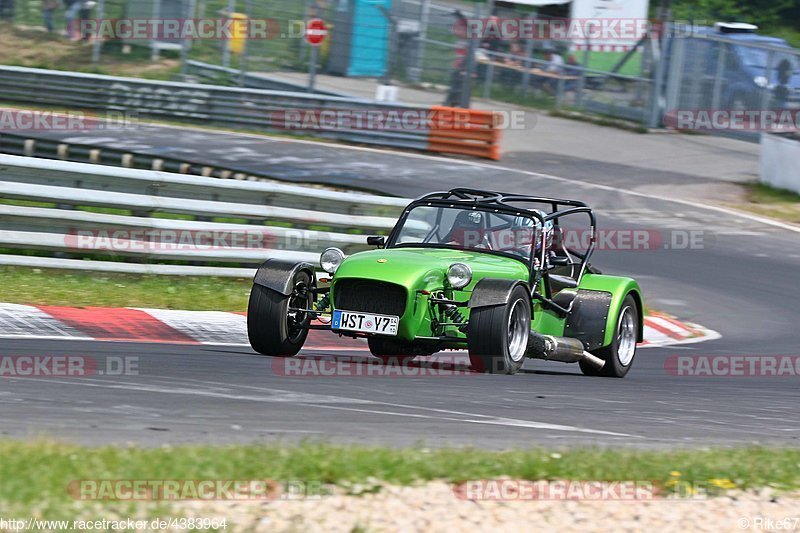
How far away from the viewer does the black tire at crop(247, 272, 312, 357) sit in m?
9.07

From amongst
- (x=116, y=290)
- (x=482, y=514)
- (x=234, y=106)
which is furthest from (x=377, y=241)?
(x=234, y=106)

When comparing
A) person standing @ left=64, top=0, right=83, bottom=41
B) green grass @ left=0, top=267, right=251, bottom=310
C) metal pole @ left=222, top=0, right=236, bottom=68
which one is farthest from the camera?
person standing @ left=64, top=0, right=83, bottom=41

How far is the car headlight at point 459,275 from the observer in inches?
348

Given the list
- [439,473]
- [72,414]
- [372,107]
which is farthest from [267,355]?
[372,107]

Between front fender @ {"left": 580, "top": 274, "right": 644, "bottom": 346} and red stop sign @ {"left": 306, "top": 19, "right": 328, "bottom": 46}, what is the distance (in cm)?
1711

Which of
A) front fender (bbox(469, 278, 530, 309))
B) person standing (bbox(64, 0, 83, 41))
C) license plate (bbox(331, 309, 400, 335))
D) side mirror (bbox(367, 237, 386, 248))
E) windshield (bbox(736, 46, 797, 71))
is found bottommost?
license plate (bbox(331, 309, 400, 335))

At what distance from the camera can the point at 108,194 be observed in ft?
38.7

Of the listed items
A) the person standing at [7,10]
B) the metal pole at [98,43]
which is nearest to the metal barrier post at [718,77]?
the metal pole at [98,43]

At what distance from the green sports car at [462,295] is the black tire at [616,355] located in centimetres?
1

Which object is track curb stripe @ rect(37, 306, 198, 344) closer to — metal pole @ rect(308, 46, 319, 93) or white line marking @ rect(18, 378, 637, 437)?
white line marking @ rect(18, 378, 637, 437)

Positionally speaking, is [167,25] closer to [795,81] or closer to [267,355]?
[795,81]

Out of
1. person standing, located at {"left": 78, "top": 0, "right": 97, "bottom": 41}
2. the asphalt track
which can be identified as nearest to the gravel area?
the asphalt track

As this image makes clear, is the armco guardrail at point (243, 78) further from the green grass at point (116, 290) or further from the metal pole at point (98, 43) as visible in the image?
the green grass at point (116, 290)

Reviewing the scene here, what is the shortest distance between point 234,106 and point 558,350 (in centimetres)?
1701
